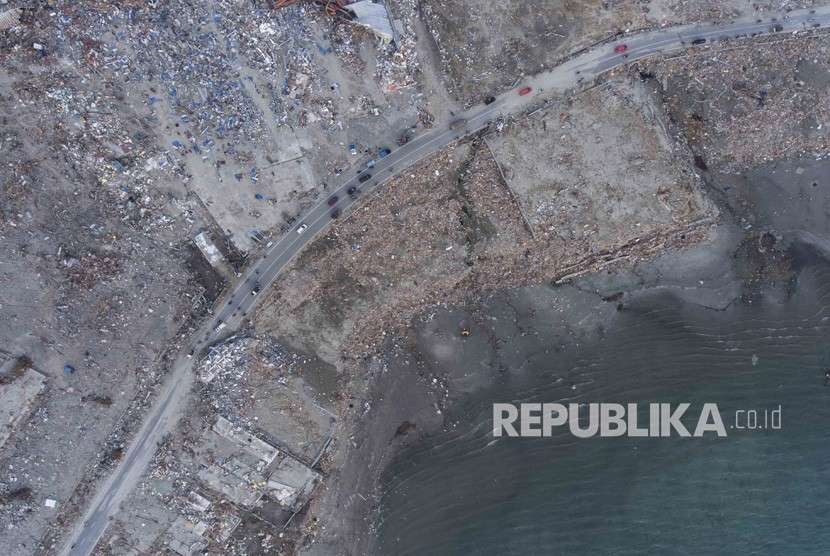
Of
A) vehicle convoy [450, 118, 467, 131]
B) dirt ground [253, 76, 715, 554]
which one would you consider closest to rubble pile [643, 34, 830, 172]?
dirt ground [253, 76, 715, 554]

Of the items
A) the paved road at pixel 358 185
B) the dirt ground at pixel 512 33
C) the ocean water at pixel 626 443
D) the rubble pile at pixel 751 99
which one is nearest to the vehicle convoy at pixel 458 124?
the paved road at pixel 358 185

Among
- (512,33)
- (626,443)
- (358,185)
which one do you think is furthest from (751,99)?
(358,185)

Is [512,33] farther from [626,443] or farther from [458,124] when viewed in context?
[626,443]

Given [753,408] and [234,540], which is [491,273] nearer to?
[753,408]

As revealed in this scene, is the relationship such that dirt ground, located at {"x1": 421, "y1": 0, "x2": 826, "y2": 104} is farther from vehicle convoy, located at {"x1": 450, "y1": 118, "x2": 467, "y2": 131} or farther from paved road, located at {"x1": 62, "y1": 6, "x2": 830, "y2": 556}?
vehicle convoy, located at {"x1": 450, "y1": 118, "x2": 467, "y2": 131}

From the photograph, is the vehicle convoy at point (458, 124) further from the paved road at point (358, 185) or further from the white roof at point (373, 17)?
the white roof at point (373, 17)

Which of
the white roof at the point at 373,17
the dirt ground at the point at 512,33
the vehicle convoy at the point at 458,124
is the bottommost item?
the vehicle convoy at the point at 458,124
